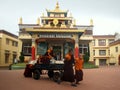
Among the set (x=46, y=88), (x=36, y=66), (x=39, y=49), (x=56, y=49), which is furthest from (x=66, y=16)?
(x=46, y=88)

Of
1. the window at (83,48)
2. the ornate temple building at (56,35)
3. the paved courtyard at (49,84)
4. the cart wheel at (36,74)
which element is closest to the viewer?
the paved courtyard at (49,84)

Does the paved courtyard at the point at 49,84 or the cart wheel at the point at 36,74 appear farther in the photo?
the cart wheel at the point at 36,74

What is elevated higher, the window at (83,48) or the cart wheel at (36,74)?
the window at (83,48)

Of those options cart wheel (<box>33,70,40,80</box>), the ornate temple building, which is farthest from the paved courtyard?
the ornate temple building

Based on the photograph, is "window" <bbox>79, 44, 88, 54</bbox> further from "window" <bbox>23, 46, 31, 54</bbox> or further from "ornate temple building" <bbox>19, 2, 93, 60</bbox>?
"window" <bbox>23, 46, 31, 54</bbox>

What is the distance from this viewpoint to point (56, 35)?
29797 millimetres

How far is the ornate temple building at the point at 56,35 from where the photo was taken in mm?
29453

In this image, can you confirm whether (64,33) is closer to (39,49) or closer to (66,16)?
(39,49)

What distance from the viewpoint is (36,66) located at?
43.3 feet

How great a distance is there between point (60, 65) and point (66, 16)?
2848 cm

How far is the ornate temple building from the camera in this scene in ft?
96.6

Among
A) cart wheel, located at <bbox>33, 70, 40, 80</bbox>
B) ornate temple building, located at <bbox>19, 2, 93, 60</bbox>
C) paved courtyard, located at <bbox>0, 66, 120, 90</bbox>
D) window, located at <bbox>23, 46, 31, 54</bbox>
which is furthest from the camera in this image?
window, located at <bbox>23, 46, 31, 54</bbox>

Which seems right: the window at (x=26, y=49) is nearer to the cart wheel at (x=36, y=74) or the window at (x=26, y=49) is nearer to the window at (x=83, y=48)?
the window at (x=83, y=48)

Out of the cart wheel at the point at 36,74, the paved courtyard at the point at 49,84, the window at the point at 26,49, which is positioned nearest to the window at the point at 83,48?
the window at the point at 26,49
